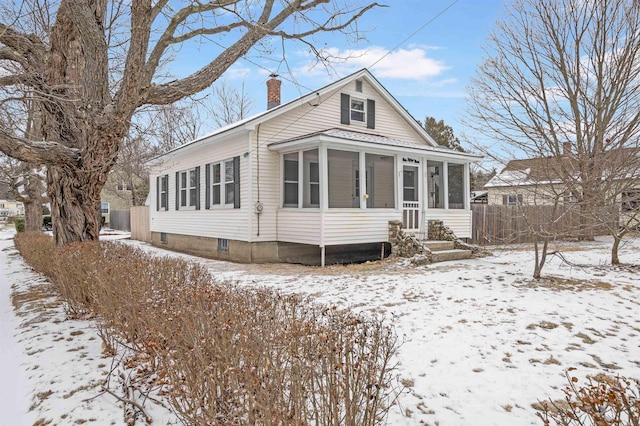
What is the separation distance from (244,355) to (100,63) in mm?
6027

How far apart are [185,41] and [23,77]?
2.90m

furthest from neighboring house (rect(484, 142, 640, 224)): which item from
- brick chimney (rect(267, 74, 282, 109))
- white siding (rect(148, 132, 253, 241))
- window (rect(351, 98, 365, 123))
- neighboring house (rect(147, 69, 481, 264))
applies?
brick chimney (rect(267, 74, 282, 109))

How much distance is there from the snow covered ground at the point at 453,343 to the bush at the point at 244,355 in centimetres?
49

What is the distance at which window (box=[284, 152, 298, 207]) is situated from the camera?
11906 mm

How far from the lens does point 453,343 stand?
4.40 m

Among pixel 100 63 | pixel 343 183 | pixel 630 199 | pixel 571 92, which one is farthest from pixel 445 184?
pixel 100 63

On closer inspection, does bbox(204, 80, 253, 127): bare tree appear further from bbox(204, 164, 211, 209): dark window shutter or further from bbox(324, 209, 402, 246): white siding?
bbox(324, 209, 402, 246): white siding

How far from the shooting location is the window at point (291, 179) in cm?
1191

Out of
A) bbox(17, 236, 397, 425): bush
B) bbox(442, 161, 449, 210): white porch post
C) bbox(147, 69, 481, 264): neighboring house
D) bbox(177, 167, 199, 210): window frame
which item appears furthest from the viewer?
bbox(177, 167, 199, 210): window frame

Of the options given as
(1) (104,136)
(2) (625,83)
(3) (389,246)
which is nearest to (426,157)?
(3) (389,246)

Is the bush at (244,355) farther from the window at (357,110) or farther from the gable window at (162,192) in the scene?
the gable window at (162,192)

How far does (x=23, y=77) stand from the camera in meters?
6.47

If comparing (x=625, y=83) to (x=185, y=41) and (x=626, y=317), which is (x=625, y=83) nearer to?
(x=626, y=317)

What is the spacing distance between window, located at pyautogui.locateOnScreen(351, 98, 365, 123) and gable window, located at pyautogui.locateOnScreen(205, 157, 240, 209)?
15.7 feet
